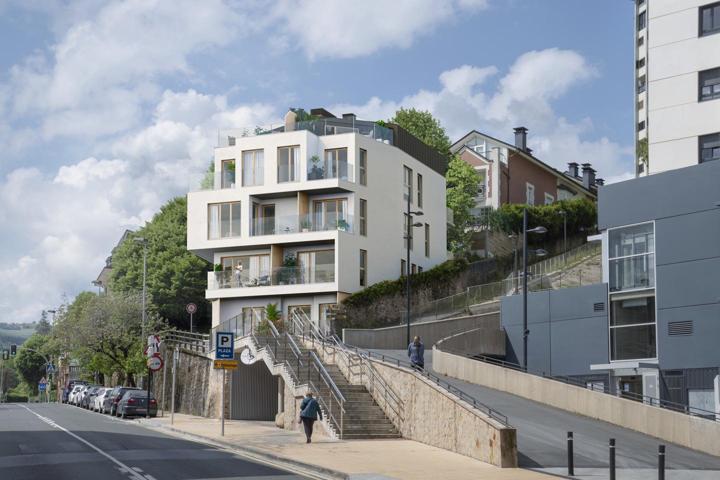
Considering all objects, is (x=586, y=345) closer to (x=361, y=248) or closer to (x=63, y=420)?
(x=361, y=248)

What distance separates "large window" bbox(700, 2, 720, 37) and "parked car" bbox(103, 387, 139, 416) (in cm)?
2976

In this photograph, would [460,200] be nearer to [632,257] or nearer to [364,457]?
[632,257]

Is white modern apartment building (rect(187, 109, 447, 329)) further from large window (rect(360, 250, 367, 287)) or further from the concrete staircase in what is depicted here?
the concrete staircase

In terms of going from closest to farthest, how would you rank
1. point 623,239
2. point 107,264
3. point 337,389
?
point 337,389 < point 623,239 < point 107,264

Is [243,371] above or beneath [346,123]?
beneath

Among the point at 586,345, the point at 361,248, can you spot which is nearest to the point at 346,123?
the point at 361,248

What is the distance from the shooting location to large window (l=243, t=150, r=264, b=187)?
57.4m

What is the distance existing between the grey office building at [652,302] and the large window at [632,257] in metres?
0.04

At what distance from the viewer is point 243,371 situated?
44875 millimetres

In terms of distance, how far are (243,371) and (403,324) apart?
32.1 feet

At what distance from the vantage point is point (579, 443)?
977 inches

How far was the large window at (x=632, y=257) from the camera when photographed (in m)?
37.6

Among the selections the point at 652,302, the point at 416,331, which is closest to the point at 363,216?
the point at 416,331

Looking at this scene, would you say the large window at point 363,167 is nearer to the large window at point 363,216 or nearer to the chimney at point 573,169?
the large window at point 363,216
